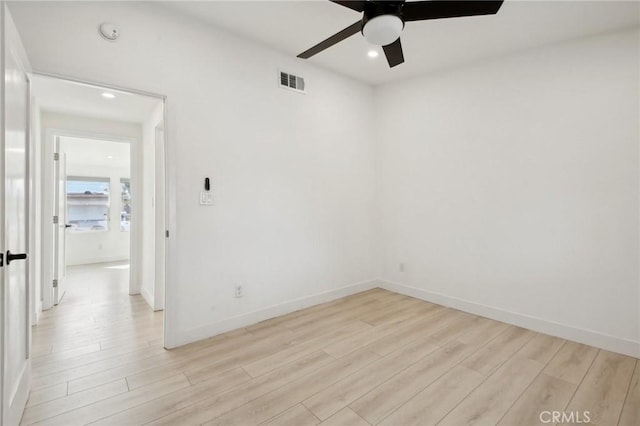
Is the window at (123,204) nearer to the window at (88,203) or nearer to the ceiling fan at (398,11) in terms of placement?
the window at (88,203)

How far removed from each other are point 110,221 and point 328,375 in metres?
7.30

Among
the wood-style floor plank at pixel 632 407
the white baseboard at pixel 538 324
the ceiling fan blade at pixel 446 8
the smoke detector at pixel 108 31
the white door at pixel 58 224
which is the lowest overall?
the wood-style floor plank at pixel 632 407

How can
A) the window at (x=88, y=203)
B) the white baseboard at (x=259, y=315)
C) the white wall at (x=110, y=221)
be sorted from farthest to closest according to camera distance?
the window at (x=88, y=203) → the white wall at (x=110, y=221) → the white baseboard at (x=259, y=315)

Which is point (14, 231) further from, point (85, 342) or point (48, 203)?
point (48, 203)

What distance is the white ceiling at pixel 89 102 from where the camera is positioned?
3023 millimetres

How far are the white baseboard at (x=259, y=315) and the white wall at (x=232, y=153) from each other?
13 millimetres

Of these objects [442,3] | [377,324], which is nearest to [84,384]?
[377,324]

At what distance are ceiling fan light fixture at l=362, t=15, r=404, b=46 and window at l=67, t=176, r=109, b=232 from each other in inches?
300

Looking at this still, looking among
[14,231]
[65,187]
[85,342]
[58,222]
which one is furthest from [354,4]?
[65,187]

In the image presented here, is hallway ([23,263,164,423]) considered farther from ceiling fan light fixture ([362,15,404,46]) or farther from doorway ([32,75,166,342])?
ceiling fan light fixture ([362,15,404,46])

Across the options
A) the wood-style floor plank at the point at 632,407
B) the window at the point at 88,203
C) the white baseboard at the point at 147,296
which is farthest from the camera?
the window at the point at 88,203

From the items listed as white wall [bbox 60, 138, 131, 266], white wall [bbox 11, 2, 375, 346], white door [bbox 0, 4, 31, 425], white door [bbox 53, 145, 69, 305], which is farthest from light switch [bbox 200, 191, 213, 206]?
white wall [bbox 60, 138, 131, 266]

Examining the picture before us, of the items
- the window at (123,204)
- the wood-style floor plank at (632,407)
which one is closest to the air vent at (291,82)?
the wood-style floor plank at (632,407)

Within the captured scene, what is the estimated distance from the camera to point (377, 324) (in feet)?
10.2
